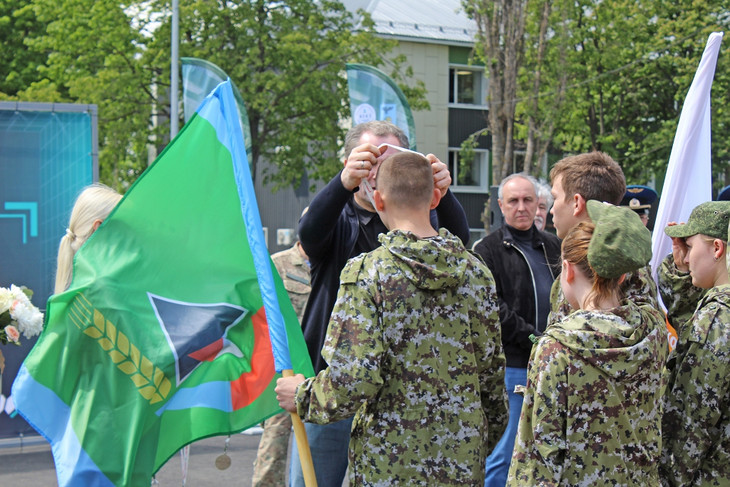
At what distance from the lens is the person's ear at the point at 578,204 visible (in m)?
3.94

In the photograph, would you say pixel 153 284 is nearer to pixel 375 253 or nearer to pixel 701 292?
pixel 375 253

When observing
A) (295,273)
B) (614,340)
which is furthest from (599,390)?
(295,273)

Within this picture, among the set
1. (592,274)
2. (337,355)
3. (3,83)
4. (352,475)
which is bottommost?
(352,475)

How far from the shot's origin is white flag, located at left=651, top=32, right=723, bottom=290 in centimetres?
473

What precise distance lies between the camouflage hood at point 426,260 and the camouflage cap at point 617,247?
18.3 inches

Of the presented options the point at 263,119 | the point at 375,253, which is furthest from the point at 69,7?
the point at 375,253

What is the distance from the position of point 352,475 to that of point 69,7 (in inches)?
934

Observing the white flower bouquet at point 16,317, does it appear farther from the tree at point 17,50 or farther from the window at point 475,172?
the window at point 475,172

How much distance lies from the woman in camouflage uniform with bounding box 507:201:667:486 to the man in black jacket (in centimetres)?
188

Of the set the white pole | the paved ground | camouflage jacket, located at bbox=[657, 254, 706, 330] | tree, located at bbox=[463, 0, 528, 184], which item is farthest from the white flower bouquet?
tree, located at bbox=[463, 0, 528, 184]

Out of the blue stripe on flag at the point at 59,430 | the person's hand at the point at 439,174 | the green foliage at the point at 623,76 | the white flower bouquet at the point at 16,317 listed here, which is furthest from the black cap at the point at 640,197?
the green foliage at the point at 623,76

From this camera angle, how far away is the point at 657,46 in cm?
2706

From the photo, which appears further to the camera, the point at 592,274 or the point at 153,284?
the point at 153,284

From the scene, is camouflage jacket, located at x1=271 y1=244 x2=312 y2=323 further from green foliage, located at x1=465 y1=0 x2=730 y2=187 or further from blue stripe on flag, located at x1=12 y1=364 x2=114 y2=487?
green foliage, located at x1=465 y1=0 x2=730 y2=187
